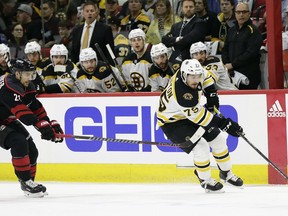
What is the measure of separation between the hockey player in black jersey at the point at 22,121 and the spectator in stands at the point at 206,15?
2348mm

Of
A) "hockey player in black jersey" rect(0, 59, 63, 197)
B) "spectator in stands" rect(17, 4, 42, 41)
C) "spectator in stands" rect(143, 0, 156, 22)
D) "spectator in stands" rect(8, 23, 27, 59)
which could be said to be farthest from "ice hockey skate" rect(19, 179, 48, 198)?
"spectator in stands" rect(17, 4, 42, 41)

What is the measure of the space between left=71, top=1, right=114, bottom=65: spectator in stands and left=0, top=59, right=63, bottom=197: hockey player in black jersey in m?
1.99

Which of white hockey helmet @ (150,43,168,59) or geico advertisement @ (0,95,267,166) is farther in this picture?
white hockey helmet @ (150,43,168,59)

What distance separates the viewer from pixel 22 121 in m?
8.62

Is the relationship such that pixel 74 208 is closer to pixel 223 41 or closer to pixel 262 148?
pixel 262 148

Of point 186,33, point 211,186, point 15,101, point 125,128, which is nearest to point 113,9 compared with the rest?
point 186,33

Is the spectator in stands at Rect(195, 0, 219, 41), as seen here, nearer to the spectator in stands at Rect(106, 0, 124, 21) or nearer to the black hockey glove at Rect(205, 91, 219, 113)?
the spectator in stands at Rect(106, 0, 124, 21)

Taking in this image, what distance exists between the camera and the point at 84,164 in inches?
396

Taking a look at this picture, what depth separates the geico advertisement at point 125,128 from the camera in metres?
9.48

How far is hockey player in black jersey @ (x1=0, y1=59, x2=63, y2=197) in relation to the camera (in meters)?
8.61

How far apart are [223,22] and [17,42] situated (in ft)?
9.26

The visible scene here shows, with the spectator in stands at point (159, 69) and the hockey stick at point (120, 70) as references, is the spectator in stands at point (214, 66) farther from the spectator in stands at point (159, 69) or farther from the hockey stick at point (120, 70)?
the hockey stick at point (120, 70)

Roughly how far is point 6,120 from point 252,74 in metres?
2.63

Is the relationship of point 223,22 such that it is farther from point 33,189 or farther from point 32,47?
point 33,189
